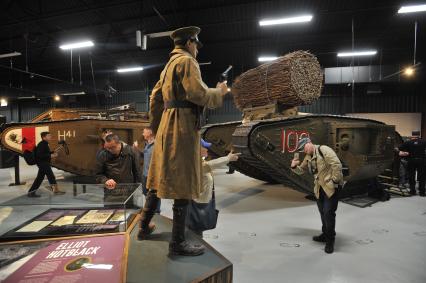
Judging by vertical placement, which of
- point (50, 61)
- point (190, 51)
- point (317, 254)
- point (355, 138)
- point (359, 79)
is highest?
point (50, 61)

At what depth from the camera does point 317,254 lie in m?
3.44

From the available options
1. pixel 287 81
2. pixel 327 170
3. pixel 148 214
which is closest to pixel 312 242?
pixel 327 170

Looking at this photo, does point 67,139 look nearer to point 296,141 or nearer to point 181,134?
point 296,141

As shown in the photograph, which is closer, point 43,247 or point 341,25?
point 43,247

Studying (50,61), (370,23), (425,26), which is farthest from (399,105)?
(50,61)

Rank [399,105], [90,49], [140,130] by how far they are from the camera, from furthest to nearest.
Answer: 1. [399,105]
2. [90,49]
3. [140,130]

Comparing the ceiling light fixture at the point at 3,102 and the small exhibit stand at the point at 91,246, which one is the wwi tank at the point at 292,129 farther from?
the ceiling light fixture at the point at 3,102

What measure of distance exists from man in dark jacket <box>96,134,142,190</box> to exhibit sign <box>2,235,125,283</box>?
143cm

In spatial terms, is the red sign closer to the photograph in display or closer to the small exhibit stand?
the small exhibit stand

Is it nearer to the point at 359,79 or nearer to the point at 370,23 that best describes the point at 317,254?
the point at 370,23

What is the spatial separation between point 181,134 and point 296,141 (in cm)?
373

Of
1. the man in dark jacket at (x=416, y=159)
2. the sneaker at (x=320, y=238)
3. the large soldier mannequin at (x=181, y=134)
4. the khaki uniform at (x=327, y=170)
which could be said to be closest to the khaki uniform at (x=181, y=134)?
the large soldier mannequin at (x=181, y=134)

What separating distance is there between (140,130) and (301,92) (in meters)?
5.19

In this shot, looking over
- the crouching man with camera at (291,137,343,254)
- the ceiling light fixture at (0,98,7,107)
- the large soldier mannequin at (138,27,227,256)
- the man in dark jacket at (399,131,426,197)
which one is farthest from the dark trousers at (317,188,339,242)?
the ceiling light fixture at (0,98,7,107)
